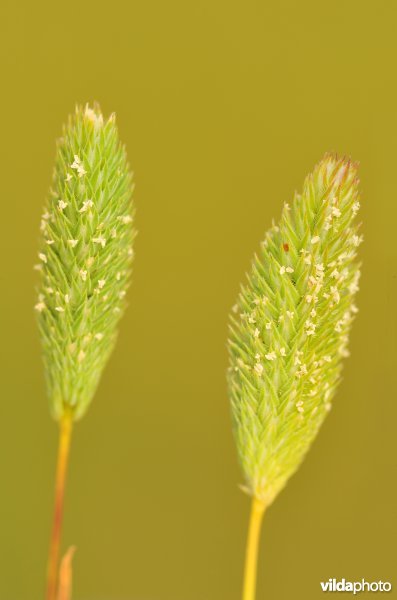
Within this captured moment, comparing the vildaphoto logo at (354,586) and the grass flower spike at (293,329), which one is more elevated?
the grass flower spike at (293,329)

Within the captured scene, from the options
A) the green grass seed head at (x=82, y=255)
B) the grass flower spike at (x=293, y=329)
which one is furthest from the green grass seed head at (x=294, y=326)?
the green grass seed head at (x=82, y=255)

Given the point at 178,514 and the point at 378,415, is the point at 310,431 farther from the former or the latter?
the point at 178,514

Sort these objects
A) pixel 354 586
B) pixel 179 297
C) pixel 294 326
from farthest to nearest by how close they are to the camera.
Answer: pixel 179 297 < pixel 354 586 < pixel 294 326

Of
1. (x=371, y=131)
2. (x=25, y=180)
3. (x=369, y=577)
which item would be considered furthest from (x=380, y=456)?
(x=25, y=180)

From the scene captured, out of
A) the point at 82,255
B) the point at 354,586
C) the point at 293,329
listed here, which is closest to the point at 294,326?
the point at 293,329

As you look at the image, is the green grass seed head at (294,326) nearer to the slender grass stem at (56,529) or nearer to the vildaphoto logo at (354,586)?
the slender grass stem at (56,529)

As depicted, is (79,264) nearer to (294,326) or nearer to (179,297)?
(294,326)

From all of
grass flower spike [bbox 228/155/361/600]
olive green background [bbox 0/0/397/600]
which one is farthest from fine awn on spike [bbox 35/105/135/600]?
olive green background [bbox 0/0/397/600]
